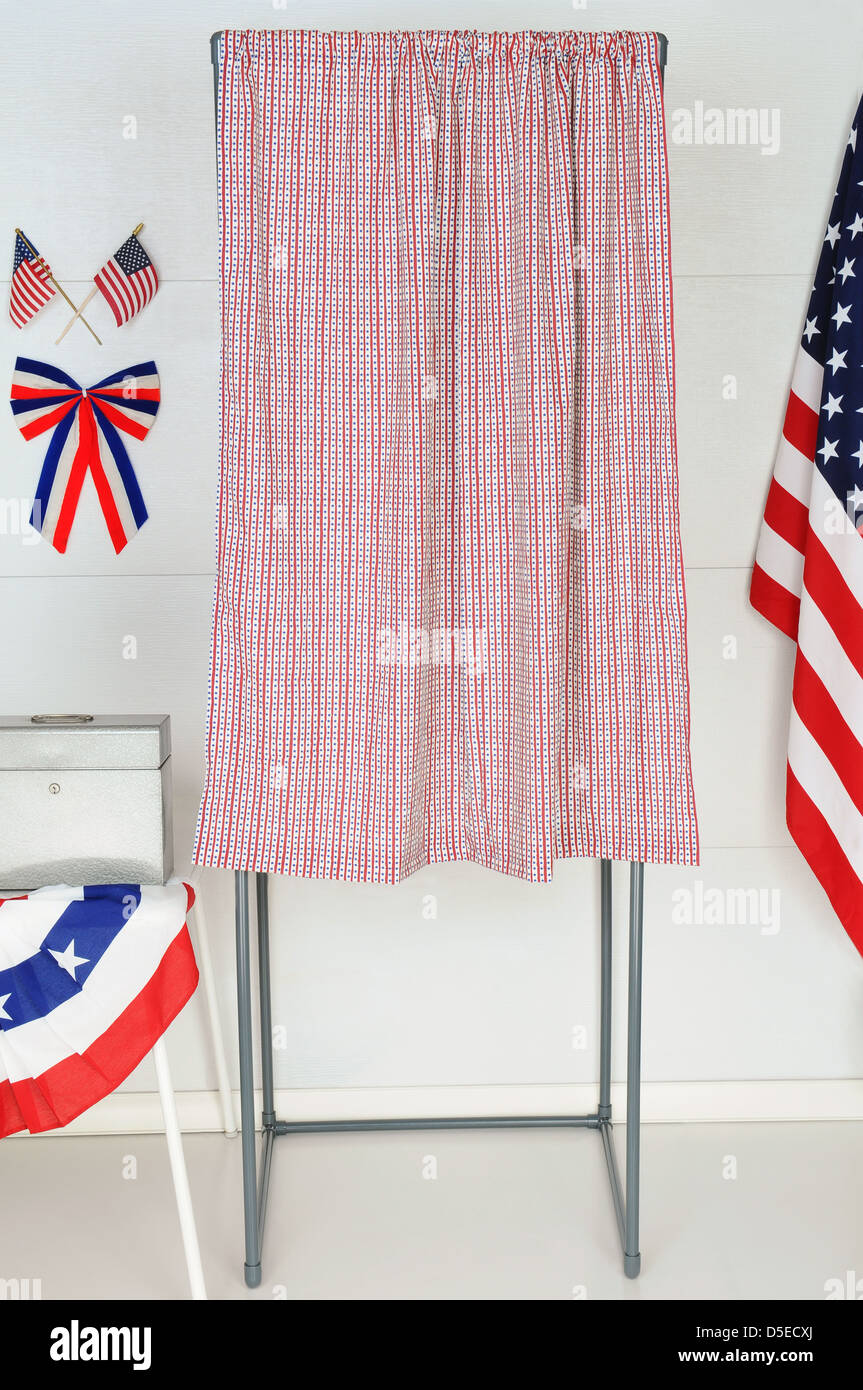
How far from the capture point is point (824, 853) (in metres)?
1.85

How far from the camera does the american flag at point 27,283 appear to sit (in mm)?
1766

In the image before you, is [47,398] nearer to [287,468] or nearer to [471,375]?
[287,468]

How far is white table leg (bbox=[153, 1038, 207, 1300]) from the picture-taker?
1413 millimetres

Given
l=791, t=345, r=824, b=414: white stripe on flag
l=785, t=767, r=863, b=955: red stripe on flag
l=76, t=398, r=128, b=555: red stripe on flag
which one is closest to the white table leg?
l=76, t=398, r=128, b=555: red stripe on flag

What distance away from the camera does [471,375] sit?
1486 millimetres

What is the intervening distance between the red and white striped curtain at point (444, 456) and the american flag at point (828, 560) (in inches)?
16.9

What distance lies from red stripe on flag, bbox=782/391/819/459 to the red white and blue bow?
43.1 inches

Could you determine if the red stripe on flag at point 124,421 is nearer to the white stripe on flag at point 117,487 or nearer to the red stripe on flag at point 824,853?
the white stripe on flag at point 117,487

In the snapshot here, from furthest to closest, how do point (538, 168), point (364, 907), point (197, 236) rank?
1. point (364, 907)
2. point (197, 236)
3. point (538, 168)

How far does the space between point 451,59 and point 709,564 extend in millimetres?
908

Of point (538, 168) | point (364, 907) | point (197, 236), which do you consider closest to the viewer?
point (538, 168)

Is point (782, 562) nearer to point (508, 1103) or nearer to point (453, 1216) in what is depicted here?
point (508, 1103)

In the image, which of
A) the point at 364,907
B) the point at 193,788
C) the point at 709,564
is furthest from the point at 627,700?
the point at 193,788

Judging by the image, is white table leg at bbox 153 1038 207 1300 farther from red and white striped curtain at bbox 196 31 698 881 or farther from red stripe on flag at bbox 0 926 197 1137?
red and white striped curtain at bbox 196 31 698 881
